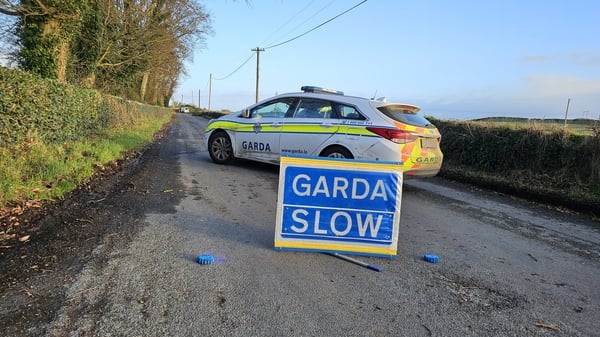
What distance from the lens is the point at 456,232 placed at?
5.25 metres

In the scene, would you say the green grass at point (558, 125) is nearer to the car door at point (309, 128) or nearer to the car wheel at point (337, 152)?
the car wheel at point (337, 152)

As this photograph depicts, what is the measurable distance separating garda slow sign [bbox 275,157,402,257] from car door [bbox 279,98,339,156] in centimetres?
340

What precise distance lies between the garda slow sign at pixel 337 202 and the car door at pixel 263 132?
4322mm

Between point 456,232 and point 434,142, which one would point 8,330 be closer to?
point 456,232

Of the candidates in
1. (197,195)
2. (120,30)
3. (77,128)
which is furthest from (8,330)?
(120,30)

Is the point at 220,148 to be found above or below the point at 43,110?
below

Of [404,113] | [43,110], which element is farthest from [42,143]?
[404,113]

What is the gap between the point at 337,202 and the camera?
166 inches

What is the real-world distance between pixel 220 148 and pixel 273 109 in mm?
1779

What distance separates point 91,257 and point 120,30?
1934cm

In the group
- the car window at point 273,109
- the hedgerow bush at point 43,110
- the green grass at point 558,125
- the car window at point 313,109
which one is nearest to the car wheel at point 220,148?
the car window at point 273,109

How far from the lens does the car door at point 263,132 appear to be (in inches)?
335

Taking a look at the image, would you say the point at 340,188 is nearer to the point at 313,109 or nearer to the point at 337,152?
the point at 337,152

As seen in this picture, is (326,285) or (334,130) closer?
(326,285)
